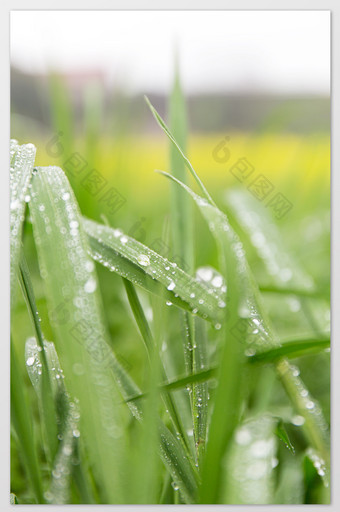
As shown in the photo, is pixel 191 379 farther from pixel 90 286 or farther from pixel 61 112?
pixel 61 112

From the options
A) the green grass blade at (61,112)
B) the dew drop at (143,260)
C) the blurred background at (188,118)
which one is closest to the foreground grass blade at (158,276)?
the dew drop at (143,260)

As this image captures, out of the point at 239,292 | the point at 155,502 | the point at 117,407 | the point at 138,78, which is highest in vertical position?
the point at 138,78

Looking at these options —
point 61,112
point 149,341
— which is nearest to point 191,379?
point 149,341

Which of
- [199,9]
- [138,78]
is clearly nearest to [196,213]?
[138,78]

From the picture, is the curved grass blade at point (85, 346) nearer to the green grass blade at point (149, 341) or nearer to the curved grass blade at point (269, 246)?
the green grass blade at point (149, 341)

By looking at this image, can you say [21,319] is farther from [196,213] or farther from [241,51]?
[241,51]

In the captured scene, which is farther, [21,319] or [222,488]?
[21,319]
